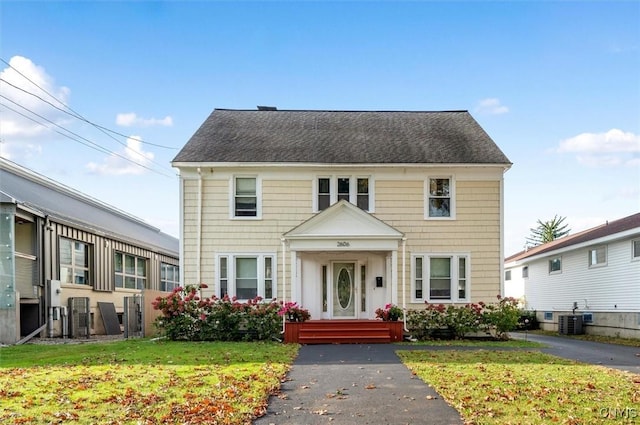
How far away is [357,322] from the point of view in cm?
1770

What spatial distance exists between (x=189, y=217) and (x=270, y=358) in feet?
25.4

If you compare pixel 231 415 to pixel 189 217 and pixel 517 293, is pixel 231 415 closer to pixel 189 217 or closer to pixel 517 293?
pixel 189 217

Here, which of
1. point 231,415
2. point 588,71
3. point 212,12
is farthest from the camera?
point 588,71

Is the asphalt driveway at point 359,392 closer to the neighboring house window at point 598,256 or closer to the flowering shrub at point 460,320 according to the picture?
the flowering shrub at point 460,320

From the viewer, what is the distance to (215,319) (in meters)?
→ 17.8

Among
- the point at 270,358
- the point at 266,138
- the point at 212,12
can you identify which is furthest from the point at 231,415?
the point at 266,138

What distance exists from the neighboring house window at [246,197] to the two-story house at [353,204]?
3cm

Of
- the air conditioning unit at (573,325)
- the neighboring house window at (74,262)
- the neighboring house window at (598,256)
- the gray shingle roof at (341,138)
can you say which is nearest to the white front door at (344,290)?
the gray shingle roof at (341,138)

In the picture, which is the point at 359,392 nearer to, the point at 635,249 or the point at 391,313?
the point at 391,313

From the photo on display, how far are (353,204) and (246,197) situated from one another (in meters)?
3.46

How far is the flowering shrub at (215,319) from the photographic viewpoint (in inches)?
694

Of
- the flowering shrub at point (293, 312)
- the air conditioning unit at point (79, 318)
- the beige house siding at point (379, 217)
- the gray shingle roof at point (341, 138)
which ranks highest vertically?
the gray shingle roof at point (341, 138)

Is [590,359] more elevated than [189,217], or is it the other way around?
[189,217]

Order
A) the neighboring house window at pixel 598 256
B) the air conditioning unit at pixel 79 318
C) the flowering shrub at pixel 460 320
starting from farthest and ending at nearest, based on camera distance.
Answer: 1. the neighboring house window at pixel 598 256
2. the air conditioning unit at pixel 79 318
3. the flowering shrub at pixel 460 320
